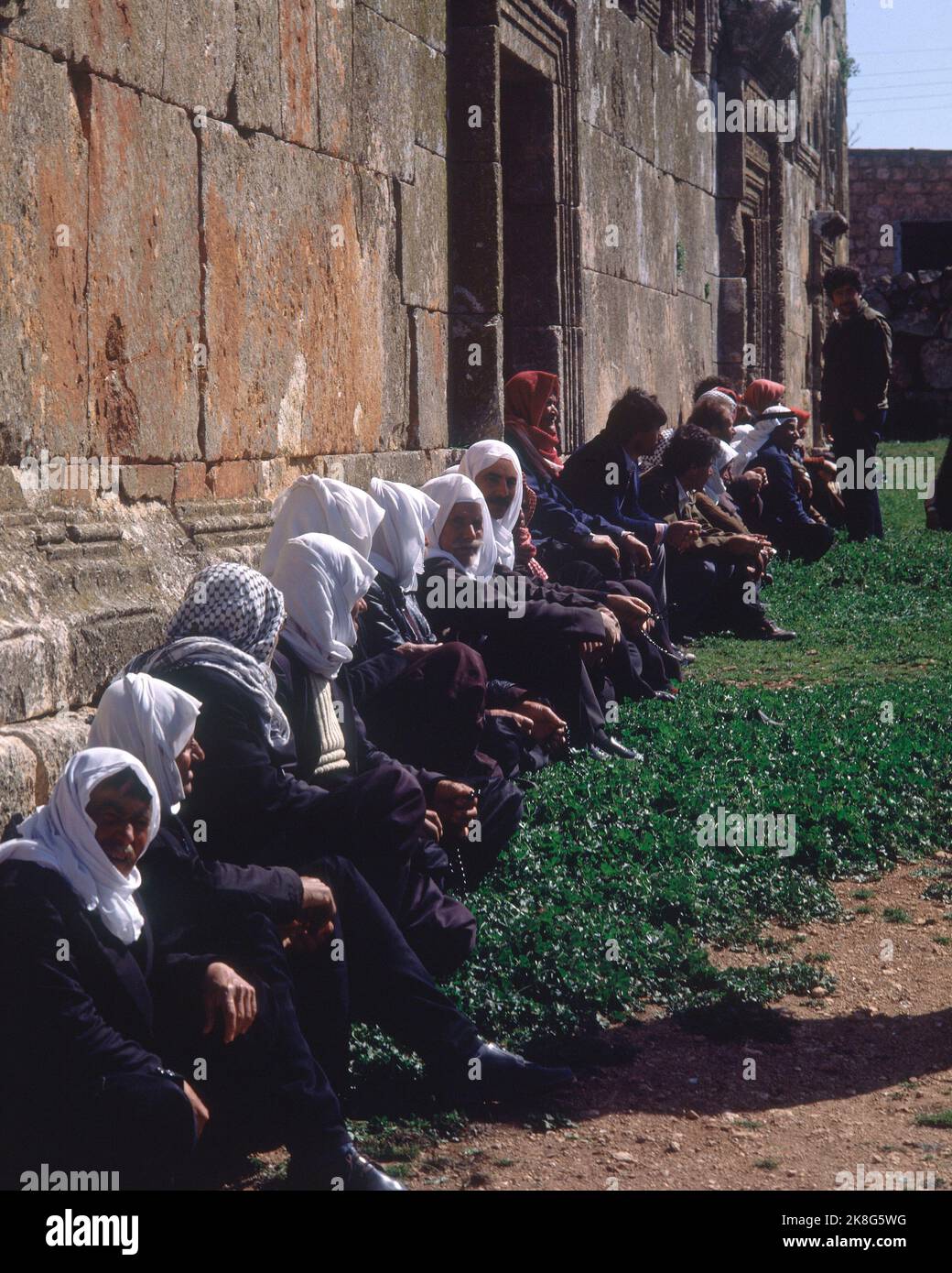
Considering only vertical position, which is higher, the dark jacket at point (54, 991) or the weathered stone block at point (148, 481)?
the weathered stone block at point (148, 481)

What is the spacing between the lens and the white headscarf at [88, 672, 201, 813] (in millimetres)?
3174

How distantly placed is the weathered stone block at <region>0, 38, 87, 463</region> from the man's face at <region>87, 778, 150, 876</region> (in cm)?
145

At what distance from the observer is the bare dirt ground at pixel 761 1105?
3.19 m

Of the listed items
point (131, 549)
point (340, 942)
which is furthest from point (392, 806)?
point (131, 549)

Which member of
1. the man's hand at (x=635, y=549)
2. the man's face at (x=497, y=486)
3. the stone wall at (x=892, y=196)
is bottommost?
the man's hand at (x=635, y=549)

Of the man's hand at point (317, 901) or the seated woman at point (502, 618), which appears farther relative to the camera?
the seated woman at point (502, 618)

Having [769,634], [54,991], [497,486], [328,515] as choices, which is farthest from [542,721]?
[769,634]

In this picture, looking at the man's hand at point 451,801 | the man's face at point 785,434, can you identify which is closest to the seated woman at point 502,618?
the man's hand at point 451,801

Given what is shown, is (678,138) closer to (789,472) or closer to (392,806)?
(789,472)

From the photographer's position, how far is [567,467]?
26.0 feet

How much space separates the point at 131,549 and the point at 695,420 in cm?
589

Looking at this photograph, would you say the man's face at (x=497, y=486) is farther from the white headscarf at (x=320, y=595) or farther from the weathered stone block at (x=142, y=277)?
the white headscarf at (x=320, y=595)
